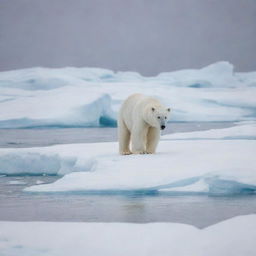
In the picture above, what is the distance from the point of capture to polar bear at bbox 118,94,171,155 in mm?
5867

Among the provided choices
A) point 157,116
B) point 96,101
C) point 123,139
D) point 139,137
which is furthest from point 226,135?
point 96,101

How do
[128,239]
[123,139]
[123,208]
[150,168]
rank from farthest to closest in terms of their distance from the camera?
1. [123,139]
2. [150,168]
3. [123,208]
4. [128,239]

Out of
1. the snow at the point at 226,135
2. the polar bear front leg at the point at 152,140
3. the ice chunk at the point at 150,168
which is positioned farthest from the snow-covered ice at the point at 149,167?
the snow at the point at 226,135

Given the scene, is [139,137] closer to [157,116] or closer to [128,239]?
[157,116]

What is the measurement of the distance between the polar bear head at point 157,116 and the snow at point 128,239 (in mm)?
2283

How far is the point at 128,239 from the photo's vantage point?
3.30 meters

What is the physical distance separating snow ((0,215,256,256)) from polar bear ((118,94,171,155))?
2325 mm

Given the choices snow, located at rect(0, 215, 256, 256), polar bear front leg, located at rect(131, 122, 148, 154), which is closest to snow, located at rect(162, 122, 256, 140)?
polar bear front leg, located at rect(131, 122, 148, 154)

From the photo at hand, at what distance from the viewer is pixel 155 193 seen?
4.89 meters

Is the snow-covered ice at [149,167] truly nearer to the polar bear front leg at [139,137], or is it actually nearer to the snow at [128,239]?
the polar bear front leg at [139,137]

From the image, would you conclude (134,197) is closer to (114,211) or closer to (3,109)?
(114,211)

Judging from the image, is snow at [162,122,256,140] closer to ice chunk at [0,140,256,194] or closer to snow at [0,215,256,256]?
ice chunk at [0,140,256,194]

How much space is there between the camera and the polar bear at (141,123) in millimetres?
5867

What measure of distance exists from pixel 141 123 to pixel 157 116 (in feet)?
0.85
